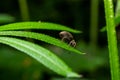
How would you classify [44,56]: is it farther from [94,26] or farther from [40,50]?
[94,26]

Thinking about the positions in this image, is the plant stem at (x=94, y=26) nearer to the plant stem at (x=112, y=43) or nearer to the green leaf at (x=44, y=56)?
the plant stem at (x=112, y=43)

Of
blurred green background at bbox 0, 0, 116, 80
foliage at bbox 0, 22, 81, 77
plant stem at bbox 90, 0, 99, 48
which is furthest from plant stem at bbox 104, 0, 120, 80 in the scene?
plant stem at bbox 90, 0, 99, 48

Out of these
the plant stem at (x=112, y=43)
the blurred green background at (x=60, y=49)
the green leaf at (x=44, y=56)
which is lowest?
the green leaf at (x=44, y=56)

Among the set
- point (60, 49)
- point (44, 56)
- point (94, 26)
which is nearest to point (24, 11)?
point (60, 49)

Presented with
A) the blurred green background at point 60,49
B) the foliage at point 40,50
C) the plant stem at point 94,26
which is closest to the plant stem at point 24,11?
the blurred green background at point 60,49

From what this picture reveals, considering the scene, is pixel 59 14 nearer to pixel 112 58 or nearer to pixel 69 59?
pixel 69 59
